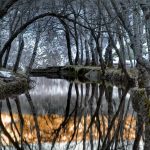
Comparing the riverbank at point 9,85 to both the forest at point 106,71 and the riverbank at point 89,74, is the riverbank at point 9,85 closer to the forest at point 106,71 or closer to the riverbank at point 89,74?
the forest at point 106,71

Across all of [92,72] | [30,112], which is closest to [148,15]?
[30,112]

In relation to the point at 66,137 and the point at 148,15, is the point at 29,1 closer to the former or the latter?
the point at 148,15

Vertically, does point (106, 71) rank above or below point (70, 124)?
above

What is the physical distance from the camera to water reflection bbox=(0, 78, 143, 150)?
10.2 metres

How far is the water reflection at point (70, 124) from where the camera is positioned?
1020cm

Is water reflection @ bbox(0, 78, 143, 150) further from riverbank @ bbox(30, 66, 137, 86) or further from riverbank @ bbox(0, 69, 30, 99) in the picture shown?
riverbank @ bbox(30, 66, 137, 86)

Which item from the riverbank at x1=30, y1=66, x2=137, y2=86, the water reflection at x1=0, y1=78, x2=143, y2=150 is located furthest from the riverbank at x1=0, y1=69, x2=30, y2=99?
the riverbank at x1=30, y1=66, x2=137, y2=86

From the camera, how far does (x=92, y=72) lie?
3428 centimetres

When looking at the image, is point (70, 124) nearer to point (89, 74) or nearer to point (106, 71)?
point (106, 71)

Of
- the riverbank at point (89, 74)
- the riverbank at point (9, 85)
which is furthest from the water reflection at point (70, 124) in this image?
the riverbank at point (89, 74)

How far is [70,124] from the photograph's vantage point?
1373cm

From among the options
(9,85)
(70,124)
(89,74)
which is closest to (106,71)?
(89,74)

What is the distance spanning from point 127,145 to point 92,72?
24.9 meters

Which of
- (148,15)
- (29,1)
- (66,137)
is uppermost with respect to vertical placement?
(29,1)
